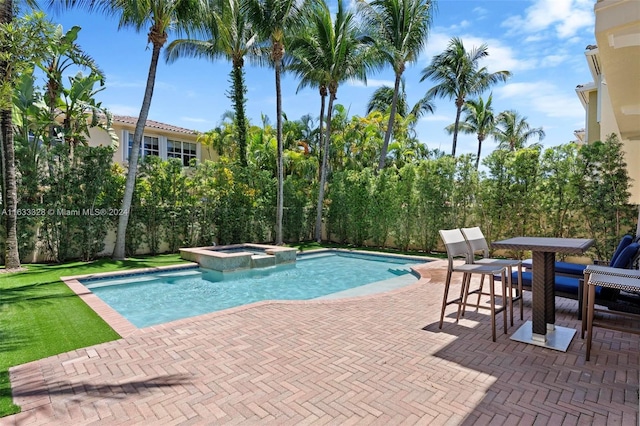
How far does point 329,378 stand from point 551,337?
117 inches

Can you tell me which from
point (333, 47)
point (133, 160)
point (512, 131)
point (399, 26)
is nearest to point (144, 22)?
point (133, 160)

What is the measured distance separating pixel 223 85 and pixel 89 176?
739 cm

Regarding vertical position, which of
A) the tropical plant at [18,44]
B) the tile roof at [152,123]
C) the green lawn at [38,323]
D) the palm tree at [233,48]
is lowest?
the green lawn at [38,323]

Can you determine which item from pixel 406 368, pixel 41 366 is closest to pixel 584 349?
pixel 406 368

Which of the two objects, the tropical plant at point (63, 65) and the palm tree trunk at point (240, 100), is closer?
the tropical plant at point (63, 65)

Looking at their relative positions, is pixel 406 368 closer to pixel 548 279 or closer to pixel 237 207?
pixel 548 279

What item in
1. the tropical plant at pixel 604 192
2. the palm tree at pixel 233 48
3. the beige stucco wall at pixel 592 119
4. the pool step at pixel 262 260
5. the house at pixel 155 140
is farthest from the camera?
the house at pixel 155 140

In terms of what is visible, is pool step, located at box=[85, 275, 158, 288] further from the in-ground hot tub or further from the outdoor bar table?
the outdoor bar table

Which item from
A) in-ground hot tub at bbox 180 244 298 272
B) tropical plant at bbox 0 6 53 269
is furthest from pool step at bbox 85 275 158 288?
tropical plant at bbox 0 6 53 269

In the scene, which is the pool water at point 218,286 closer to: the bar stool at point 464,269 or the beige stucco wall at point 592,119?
the bar stool at point 464,269

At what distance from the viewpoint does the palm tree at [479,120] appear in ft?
95.5

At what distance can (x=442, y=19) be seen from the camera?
54.2 ft

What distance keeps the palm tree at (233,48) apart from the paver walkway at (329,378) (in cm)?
1247

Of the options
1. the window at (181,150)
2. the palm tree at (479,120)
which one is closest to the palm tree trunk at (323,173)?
the window at (181,150)
